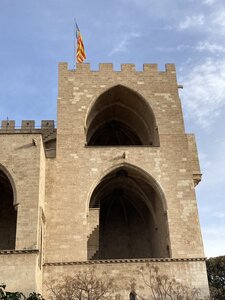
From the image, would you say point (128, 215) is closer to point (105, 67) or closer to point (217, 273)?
point (105, 67)

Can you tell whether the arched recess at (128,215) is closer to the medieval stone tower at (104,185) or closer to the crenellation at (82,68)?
the medieval stone tower at (104,185)

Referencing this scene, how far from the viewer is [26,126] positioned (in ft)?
60.1

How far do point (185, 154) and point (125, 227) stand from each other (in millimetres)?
4568

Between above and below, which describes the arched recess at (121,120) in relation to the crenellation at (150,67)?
below

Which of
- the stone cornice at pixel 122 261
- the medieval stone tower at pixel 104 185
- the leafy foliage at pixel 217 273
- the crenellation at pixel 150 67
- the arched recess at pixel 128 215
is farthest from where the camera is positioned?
the leafy foliage at pixel 217 273

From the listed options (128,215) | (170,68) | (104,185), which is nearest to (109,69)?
(170,68)

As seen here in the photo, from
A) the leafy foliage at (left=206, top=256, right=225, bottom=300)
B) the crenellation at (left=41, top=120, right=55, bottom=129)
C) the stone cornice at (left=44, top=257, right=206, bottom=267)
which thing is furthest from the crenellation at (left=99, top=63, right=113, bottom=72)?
the leafy foliage at (left=206, top=256, right=225, bottom=300)

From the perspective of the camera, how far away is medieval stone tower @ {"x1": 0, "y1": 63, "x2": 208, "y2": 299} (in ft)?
41.2

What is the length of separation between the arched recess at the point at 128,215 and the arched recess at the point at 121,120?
1.71 m

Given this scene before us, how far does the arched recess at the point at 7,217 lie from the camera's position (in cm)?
1505

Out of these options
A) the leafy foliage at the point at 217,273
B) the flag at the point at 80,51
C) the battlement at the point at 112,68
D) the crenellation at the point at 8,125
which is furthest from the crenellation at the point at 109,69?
the leafy foliage at the point at 217,273

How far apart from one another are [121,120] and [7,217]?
6.24m

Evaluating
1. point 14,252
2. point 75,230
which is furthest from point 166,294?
point 14,252

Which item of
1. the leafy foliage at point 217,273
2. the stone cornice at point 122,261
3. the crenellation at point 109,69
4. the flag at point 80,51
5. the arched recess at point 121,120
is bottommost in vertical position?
the stone cornice at point 122,261
